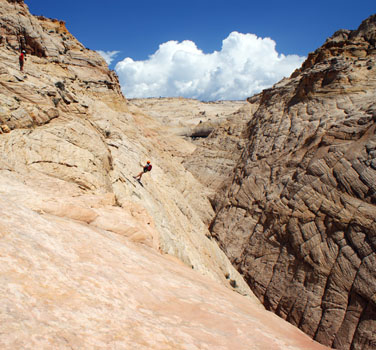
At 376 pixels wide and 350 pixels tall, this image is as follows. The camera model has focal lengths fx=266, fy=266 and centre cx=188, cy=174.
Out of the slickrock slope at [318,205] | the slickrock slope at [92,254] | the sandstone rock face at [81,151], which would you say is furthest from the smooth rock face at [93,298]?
the slickrock slope at [318,205]

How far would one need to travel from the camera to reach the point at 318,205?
1736cm

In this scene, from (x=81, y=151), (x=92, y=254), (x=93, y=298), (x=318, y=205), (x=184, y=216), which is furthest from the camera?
(x=184, y=216)

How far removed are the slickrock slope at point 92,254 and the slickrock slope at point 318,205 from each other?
2973 mm

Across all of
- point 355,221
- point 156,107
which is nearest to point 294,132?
point 355,221

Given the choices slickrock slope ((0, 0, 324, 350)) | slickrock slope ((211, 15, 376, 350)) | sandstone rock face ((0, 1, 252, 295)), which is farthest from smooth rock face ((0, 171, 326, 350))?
slickrock slope ((211, 15, 376, 350))

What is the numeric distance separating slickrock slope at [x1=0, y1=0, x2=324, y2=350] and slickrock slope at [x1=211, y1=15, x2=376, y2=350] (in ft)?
9.75

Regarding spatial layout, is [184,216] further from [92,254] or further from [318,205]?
[92,254]

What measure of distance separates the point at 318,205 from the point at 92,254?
1512 centimetres

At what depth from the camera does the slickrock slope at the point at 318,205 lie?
1448 centimetres

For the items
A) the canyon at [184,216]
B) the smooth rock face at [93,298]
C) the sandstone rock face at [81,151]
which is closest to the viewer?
the smooth rock face at [93,298]

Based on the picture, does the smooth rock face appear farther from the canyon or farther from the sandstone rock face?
the sandstone rock face

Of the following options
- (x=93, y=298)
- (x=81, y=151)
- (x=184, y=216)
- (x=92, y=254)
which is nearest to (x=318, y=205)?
(x=184, y=216)

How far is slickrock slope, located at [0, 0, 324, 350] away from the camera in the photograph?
4590 mm

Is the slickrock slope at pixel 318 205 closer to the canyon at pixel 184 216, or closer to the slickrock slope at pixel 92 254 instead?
the canyon at pixel 184 216
